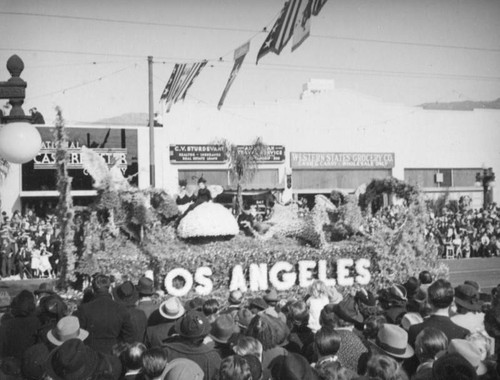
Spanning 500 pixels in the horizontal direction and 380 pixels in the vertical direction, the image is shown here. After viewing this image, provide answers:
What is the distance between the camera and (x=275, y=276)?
10.4 metres

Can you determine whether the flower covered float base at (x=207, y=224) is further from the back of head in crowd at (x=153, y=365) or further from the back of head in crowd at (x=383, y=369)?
the back of head in crowd at (x=383, y=369)

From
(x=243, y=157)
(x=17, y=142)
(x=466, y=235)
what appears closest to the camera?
(x=17, y=142)

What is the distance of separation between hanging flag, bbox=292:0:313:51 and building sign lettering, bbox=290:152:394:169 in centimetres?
1998

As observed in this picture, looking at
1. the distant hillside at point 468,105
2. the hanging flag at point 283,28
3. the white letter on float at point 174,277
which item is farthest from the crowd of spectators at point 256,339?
the distant hillside at point 468,105

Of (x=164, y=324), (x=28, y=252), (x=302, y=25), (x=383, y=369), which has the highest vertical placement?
(x=302, y=25)

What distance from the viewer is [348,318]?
4848mm

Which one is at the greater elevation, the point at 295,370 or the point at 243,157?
the point at 243,157

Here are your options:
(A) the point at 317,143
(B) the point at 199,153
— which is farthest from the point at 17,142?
(A) the point at 317,143

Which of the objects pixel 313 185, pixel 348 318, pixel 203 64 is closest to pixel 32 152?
pixel 348 318

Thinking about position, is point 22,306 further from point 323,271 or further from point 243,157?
point 243,157

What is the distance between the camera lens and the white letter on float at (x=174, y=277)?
984 cm

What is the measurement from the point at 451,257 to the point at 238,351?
19115 mm

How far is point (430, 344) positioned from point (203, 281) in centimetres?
654

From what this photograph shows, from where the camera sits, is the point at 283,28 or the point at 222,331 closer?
the point at 222,331
